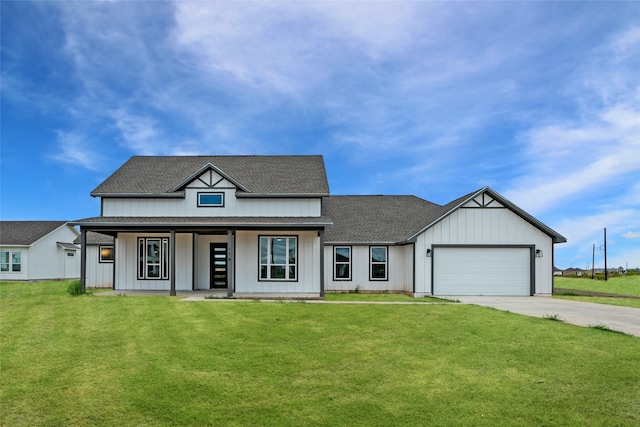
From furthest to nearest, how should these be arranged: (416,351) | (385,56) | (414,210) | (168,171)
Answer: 1. (414,210)
2. (168,171)
3. (385,56)
4. (416,351)

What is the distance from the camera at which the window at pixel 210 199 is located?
825 inches

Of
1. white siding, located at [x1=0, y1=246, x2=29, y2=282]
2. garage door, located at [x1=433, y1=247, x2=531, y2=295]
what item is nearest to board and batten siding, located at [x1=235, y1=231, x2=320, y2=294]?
garage door, located at [x1=433, y1=247, x2=531, y2=295]

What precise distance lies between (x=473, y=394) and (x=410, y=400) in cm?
101

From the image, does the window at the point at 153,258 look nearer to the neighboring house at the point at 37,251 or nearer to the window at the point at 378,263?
the window at the point at 378,263

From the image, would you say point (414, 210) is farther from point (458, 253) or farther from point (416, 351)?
point (416, 351)

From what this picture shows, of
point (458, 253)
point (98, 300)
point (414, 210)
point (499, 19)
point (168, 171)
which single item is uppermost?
point (499, 19)

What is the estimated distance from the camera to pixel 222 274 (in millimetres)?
21188

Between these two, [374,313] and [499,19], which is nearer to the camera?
[374,313]

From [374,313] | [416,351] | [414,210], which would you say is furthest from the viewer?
[414,210]

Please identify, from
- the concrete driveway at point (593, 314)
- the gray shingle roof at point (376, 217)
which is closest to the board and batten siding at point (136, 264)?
the gray shingle roof at point (376, 217)

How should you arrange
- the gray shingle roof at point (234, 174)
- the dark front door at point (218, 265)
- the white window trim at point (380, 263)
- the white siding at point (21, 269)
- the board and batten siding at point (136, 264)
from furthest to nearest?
the white siding at point (21, 269), the white window trim at point (380, 263), the gray shingle roof at point (234, 174), the dark front door at point (218, 265), the board and batten siding at point (136, 264)

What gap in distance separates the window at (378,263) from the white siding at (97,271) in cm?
1488

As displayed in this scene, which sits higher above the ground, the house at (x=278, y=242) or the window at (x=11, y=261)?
the house at (x=278, y=242)

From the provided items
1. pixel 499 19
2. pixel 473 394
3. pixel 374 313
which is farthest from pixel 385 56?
pixel 473 394
